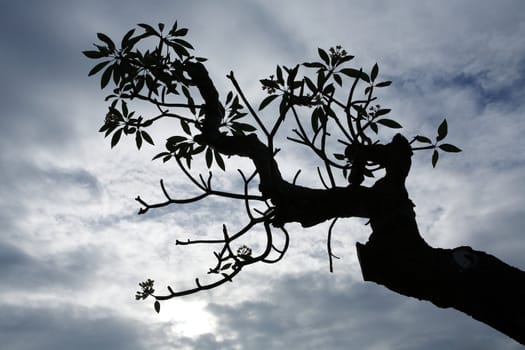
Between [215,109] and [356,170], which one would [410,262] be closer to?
[356,170]

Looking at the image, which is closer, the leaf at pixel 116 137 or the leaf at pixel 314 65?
the leaf at pixel 314 65

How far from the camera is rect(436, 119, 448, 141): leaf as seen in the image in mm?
3209

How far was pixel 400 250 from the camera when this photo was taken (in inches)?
82.8

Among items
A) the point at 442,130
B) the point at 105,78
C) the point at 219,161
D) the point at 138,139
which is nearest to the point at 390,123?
the point at 442,130

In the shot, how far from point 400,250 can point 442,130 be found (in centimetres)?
150

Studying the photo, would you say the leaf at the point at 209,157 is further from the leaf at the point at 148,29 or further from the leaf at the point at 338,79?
the leaf at the point at 338,79

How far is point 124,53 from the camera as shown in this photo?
12.5 feet

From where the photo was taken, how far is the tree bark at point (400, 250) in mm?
1782

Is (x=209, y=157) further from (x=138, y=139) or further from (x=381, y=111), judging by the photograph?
(x=381, y=111)

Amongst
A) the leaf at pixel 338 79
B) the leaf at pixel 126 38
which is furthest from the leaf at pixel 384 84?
the leaf at pixel 126 38

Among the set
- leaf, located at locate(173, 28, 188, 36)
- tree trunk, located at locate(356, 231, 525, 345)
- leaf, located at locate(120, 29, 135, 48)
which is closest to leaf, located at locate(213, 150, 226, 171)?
leaf, located at locate(173, 28, 188, 36)

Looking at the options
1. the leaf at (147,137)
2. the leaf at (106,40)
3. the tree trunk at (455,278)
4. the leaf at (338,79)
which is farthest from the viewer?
the leaf at (147,137)

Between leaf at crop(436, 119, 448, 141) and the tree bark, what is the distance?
696mm

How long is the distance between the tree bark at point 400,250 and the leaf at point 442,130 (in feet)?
2.28
